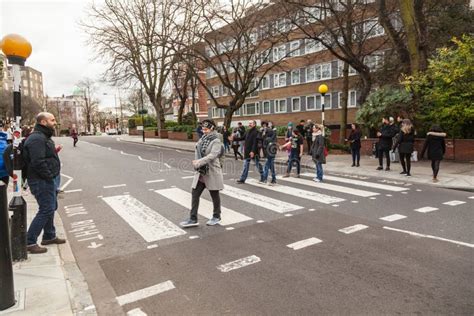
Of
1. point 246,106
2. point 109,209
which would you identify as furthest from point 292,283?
point 246,106

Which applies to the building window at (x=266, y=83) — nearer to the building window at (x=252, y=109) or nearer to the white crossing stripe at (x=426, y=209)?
the building window at (x=252, y=109)

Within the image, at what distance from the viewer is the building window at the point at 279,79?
41562 mm

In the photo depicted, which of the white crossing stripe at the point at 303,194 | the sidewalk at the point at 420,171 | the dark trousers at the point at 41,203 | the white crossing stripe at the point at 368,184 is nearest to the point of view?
the dark trousers at the point at 41,203

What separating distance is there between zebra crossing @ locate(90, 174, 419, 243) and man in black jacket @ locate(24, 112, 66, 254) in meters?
1.57

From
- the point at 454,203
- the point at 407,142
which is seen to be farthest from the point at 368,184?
the point at 454,203

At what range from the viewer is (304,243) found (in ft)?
18.1

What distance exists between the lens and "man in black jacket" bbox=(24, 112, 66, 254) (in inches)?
205

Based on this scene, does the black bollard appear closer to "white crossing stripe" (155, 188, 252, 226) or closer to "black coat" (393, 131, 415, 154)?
"white crossing stripe" (155, 188, 252, 226)

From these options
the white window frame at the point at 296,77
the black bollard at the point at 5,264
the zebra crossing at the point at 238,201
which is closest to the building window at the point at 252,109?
the white window frame at the point at 296,77

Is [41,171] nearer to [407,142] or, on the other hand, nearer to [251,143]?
[251,143]

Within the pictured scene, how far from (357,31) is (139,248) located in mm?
20786

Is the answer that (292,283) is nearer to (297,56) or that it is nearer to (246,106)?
(297,56)

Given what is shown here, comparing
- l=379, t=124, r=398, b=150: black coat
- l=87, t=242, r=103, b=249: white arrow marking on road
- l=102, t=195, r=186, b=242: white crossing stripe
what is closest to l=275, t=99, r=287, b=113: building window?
l=379, t=124, r=398, b=150: black coat

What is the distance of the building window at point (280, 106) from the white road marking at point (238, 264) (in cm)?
3761
